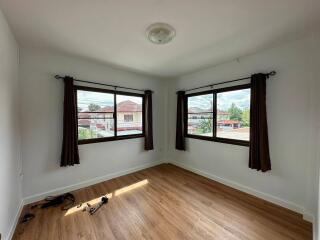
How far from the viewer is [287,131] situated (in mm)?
2141

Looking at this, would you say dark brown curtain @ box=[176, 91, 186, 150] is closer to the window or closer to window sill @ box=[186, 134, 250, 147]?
window sill @ box=[186, 134, 250, 147]

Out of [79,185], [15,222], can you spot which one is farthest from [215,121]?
[15,222]

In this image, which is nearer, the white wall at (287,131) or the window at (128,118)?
the white wall at (287,131)

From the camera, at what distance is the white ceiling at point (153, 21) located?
4.67 ft

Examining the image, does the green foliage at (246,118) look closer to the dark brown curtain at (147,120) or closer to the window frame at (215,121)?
the window frame at (215,121)

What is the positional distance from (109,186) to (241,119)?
2.81 metres

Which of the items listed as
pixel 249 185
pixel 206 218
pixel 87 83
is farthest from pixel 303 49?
pixel 87 83

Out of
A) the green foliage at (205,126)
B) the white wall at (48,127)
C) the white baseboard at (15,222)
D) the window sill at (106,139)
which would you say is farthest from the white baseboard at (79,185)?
the green foliage at (205,126)

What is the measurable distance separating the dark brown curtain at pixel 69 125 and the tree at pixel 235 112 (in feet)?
9.45

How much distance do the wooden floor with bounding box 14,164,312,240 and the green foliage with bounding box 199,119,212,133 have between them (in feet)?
3.91

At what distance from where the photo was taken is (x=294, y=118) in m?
2.07

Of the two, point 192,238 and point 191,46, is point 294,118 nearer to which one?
point 191,46

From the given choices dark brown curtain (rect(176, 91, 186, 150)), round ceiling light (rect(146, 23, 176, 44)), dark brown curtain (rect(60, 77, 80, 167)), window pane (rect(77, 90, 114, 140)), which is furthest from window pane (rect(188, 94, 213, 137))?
dark brown curtain (rect(60, 77, 80, 167))

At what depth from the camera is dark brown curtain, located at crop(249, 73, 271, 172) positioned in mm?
2238
